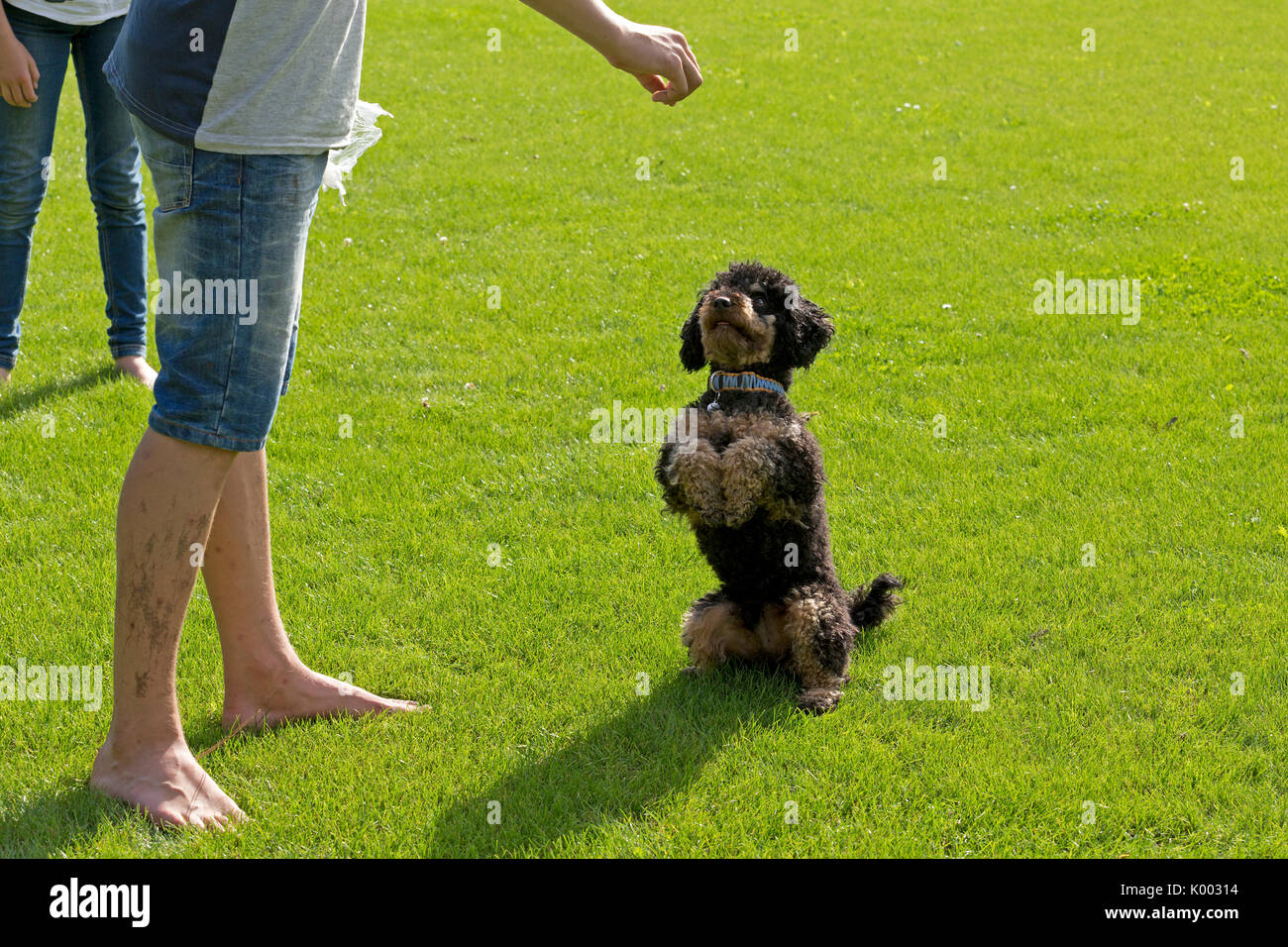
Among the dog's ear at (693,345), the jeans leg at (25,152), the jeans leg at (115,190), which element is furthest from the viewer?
the jeans leg at (115,190)

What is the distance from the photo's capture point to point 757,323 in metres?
3.86

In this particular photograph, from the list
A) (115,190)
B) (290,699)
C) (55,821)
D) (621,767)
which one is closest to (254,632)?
(290,699)

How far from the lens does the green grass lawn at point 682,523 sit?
3.57 metres

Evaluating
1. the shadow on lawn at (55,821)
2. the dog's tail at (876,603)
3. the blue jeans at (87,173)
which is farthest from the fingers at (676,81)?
the blue jeans at (87,173)

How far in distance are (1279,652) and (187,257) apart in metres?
3.93

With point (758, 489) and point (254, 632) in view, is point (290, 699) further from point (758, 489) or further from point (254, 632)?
point (758, 489)

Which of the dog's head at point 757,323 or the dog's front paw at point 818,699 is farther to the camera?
the dog's front paw at point 818,699

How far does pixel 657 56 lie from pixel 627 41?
0.10m

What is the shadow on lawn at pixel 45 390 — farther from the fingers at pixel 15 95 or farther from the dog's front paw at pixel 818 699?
the dog's front paw at pixel 818 699

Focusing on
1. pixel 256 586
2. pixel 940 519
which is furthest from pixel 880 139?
pixel 256 586

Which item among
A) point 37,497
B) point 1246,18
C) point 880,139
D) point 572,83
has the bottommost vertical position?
point 37,497

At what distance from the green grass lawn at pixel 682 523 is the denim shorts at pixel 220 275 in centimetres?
117

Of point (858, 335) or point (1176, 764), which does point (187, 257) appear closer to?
point (1176, 764)

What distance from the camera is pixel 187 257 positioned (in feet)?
10.3
